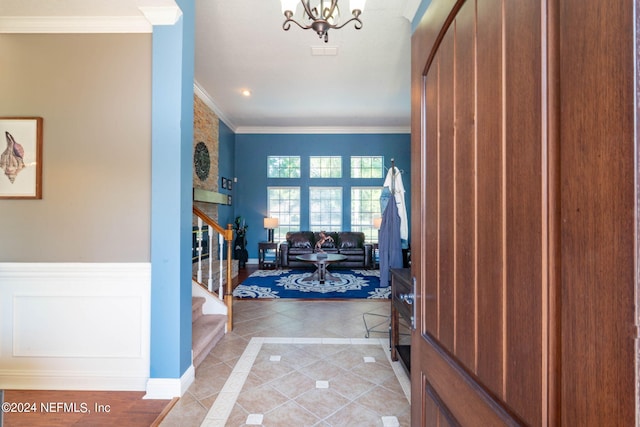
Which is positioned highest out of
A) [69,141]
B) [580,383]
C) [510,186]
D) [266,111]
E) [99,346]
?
[266,111]

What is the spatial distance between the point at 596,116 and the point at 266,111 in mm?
6261

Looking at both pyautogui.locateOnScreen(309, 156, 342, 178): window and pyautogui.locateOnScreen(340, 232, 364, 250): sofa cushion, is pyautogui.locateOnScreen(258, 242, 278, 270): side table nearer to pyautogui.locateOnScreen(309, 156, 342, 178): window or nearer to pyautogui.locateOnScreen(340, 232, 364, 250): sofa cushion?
pyautogui.locateOnScreen(340, 232, 364, 250): sofa cushion

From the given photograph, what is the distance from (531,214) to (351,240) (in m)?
6.45

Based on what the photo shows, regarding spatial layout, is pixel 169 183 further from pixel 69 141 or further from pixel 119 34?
pixel 119 34

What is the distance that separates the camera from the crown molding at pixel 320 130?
734cm

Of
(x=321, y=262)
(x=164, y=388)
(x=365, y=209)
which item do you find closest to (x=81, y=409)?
(x=164, y=388)

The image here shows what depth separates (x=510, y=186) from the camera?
552 mm

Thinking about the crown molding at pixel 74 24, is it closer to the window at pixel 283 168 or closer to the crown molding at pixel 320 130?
the crown molding at pixel 320 130

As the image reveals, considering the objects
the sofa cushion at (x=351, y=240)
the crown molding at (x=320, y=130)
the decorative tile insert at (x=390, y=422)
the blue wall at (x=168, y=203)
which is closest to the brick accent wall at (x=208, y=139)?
the crown molding at (x=320, y=130)

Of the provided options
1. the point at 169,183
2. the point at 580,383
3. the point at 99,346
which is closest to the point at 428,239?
the point at 580,383

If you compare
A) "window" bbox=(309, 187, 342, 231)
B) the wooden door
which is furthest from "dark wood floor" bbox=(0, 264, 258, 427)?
"window" bbox=(309, 187, 342, 231)

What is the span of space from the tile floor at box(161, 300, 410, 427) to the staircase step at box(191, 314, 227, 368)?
2.6 inches

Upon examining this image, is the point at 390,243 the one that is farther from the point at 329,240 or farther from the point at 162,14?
the point at 329,240

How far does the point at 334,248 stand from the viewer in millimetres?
6859
